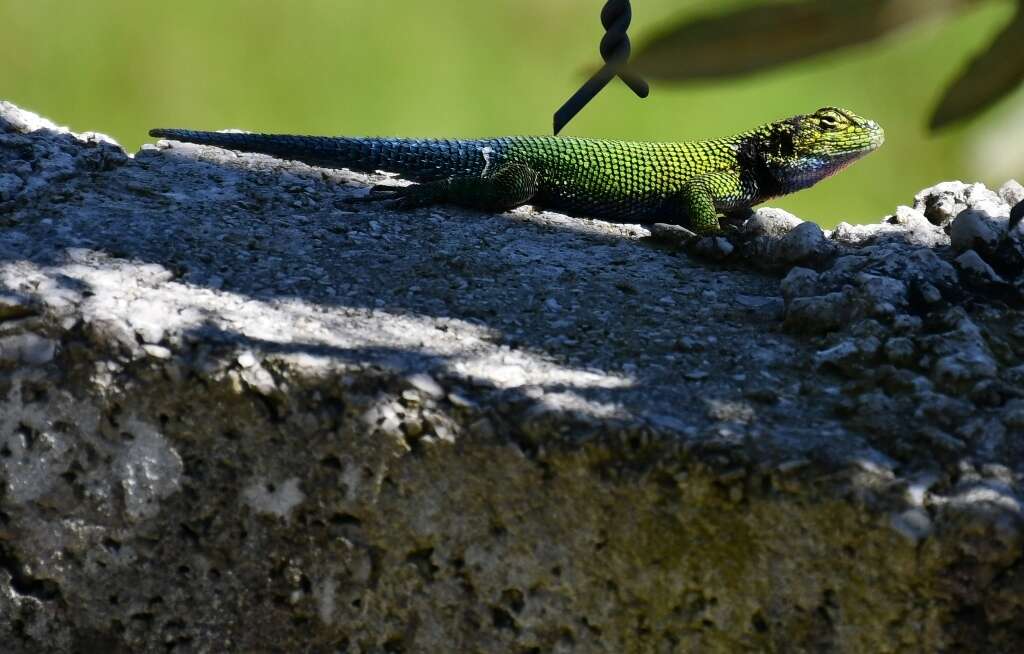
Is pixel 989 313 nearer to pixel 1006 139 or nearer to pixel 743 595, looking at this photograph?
pixel 743 595

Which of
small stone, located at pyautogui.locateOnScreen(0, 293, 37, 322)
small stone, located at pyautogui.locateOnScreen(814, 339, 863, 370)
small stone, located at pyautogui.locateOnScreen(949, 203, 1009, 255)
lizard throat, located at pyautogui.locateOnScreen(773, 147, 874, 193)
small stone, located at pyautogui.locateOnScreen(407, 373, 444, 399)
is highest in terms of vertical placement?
lizard throat, located at pyautogui.locateOnScreen(773, 147, 874, 193)

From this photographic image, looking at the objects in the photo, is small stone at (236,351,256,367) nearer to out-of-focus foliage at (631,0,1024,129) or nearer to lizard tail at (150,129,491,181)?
out-of-focus foliage at (631,0,1024,129)

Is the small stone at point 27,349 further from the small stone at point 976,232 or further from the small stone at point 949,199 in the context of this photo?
the small stone at point 949,199

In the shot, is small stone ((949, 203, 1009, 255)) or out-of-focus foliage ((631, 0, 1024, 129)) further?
small stone ((949, 203, 1009, 255))

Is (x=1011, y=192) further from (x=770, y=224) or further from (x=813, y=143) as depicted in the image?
(x=813, y=143)

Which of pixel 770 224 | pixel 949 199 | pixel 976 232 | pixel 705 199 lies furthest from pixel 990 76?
pixel 705 199

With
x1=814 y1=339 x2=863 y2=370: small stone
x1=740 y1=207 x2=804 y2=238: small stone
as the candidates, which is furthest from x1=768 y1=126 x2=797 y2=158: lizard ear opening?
x1=814 y1=339 x2=863 y2=370: small stone

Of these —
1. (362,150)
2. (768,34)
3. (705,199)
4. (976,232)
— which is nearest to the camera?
(768,34)
